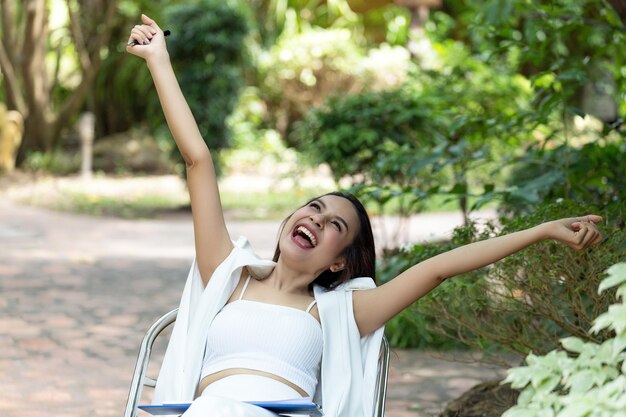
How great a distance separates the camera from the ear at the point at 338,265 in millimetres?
3037

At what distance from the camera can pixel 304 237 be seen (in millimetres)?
3002

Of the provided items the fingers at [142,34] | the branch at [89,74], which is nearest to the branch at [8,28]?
the branch at [89,74]

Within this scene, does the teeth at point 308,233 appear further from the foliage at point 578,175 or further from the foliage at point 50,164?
the foliage at point 50,164

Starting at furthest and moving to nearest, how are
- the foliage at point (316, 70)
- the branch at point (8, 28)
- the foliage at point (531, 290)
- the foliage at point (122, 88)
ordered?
1. the foliage at point (122, 88)
2. the foliage at point (316, 70)
3. the branch at point (8, 28)
4. the foliage at point (531, 290)

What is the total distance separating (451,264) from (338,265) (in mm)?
390

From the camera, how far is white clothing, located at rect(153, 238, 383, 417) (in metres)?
2.85

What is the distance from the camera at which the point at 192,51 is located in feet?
39.7

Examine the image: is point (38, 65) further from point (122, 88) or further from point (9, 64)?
point (122, 88)

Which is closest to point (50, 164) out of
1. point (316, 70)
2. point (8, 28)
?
point (8, 28)

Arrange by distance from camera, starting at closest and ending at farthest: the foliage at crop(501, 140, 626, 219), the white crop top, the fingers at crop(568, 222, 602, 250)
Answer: the fingers at crop(568, 222, 602, 250) < the white crop top < the foliage at crop(501, 140, 626, 219)

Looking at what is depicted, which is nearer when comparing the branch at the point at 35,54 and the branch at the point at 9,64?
the branch at the point at 35,54

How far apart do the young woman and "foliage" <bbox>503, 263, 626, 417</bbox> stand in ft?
2.64

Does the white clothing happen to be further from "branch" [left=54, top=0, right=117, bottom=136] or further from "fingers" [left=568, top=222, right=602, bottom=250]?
"branch" [left=54, top=0, right=117, bottom=136]

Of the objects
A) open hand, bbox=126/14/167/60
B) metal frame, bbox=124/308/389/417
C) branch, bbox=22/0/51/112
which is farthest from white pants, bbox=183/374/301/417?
branch, bbox=22/0/51/112
